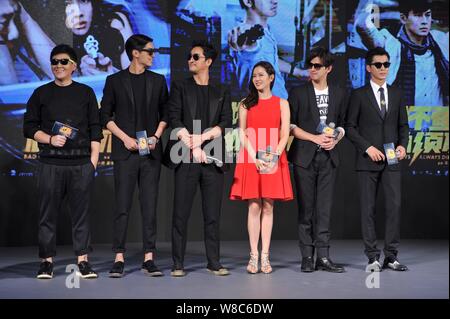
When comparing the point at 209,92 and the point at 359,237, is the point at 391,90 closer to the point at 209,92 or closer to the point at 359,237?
the point at 209,92

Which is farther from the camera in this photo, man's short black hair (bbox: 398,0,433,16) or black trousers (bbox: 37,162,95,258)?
man's short black hair (bbox: 398,0,433,16)

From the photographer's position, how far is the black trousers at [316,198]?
5.92 m

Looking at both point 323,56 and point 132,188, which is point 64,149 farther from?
point 323,56

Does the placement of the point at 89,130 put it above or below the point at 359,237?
above

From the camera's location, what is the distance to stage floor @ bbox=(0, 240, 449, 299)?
502 centimetres

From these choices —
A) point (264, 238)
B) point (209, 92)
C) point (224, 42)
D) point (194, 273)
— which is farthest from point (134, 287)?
point (224, 42)

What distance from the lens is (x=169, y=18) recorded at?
25.2ft

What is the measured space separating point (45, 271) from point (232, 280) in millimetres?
1407

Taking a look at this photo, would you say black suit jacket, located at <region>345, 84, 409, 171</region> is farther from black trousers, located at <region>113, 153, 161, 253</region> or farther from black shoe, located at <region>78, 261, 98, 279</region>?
black shoe, located at <region>78, 261, 98, 279</region>

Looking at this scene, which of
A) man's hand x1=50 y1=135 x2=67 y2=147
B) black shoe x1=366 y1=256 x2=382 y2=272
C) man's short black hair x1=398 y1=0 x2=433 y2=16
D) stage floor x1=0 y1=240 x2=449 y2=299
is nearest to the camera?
stage floor x1=0 y1=240 x2=449 y2=299

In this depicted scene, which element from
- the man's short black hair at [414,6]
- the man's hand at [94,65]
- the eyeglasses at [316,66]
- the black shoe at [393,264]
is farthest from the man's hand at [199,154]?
the man's short black hair at [414,6]

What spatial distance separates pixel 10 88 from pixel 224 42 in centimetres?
222

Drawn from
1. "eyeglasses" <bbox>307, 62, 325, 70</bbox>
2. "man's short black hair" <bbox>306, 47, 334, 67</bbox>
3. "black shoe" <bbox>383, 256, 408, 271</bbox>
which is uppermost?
"man's short black hair" <bbox>306, 47, 334, 67</bbox>

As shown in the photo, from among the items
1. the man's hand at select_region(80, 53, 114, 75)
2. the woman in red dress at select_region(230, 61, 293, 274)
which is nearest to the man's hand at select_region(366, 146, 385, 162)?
the woman in red dress at select_region(230, 61, 293, 274)
